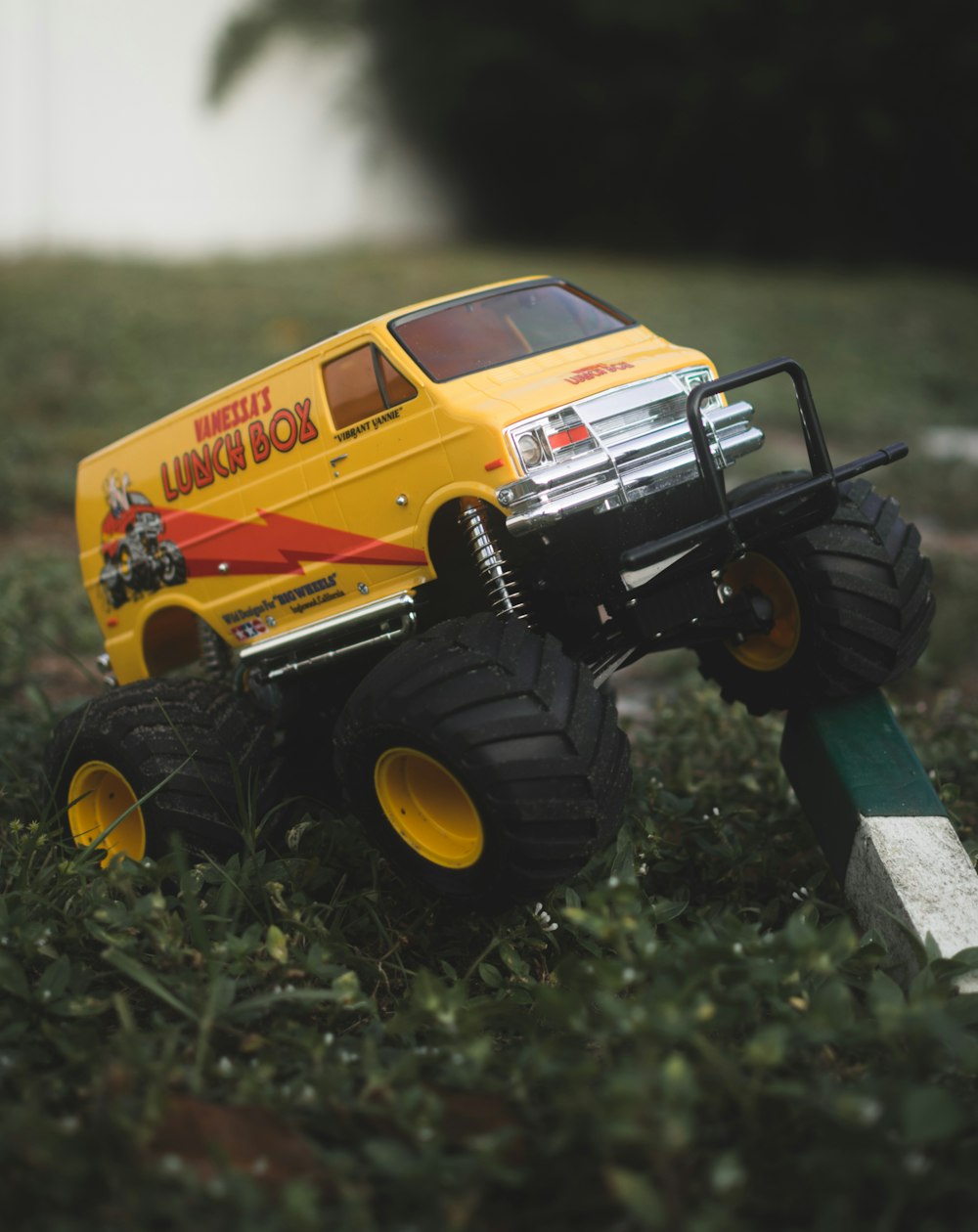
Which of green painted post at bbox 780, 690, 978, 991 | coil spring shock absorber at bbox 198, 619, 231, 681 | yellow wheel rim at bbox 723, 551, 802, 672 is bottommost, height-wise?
green painted post at bbox 780, 690, 978, 991

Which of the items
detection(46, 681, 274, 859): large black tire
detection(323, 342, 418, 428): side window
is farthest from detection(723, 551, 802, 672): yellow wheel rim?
detection(46, 681, 274, 859): large black tire

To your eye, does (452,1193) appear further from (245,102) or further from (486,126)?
(486,126)

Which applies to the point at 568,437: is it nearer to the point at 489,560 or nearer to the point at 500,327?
the point at 489,560

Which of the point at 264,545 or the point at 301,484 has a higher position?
the point at 301,484

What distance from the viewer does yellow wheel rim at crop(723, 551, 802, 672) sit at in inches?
162

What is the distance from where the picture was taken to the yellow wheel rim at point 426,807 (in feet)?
11.5

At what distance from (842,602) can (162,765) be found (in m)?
2.28

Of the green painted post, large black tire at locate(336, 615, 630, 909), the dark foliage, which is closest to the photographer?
large black tire at locate(336, 615, 630, 909)

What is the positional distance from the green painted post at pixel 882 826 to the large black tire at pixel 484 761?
2.80 ft

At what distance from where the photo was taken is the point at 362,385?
13.1ft

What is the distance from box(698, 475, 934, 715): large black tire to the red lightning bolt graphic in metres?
1.24

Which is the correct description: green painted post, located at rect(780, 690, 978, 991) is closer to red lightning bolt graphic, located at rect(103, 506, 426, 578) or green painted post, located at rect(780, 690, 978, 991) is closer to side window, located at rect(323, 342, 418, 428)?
red lightning bolt graphic, located at rect(103, 506, 426, 578)

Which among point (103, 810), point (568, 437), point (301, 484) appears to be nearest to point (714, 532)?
point (568, 437)

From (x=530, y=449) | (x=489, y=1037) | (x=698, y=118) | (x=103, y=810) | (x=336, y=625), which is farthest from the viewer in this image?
(x=698, y=118)
